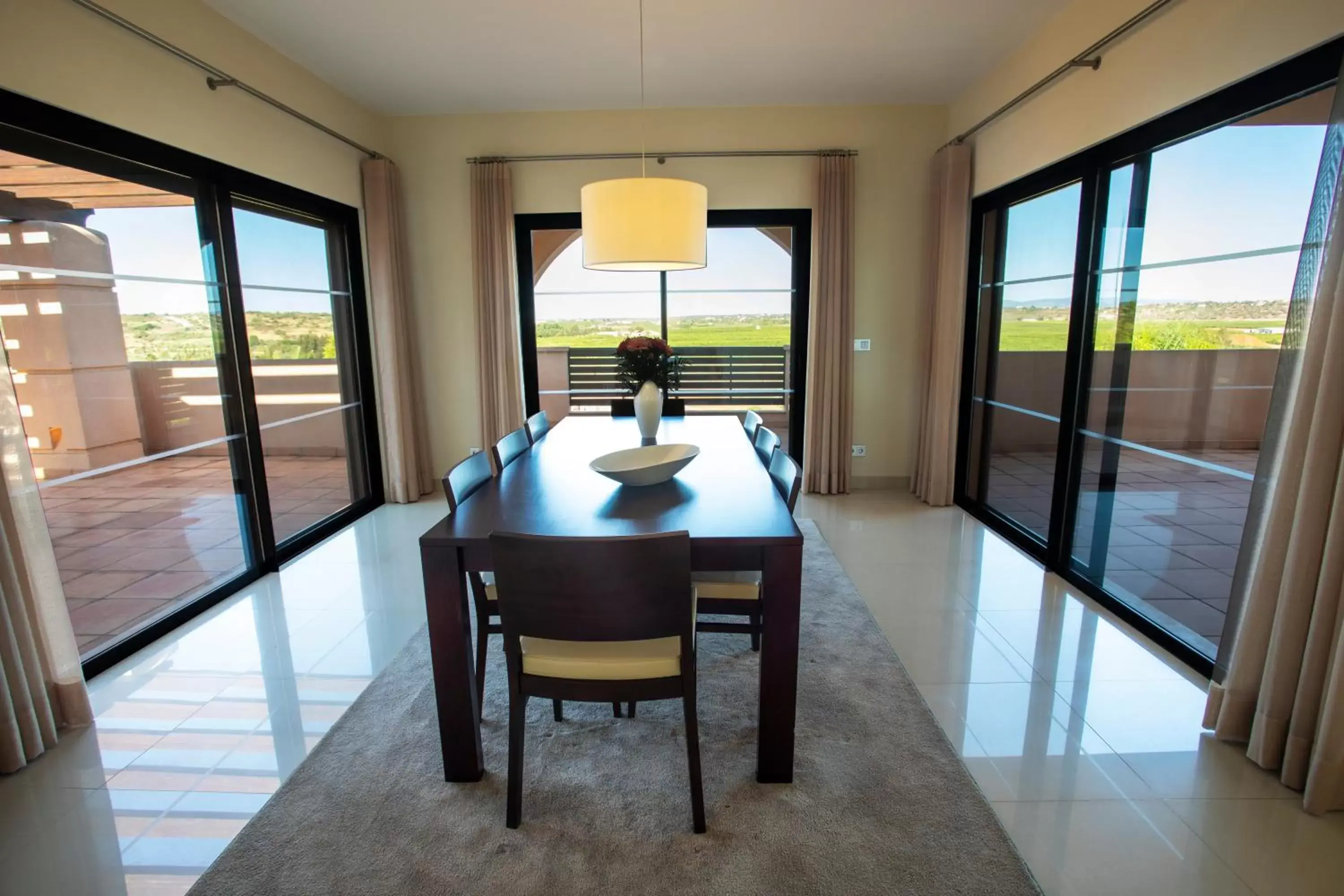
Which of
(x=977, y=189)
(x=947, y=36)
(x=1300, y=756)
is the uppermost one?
(x=947, y=36)

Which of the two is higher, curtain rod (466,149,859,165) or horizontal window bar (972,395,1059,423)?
curtain rod (466,149,859,165)

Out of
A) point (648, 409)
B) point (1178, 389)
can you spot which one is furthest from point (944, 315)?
point (648, 409)

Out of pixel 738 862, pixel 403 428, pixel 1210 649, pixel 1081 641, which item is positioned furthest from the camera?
pixel 403 428

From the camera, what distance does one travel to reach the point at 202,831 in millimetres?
1760

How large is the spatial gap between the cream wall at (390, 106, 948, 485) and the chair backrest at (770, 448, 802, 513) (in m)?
2.90

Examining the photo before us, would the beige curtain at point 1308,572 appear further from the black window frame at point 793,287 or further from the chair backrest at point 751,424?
the black window frame at point 793,287

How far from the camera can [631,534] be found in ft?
5.86

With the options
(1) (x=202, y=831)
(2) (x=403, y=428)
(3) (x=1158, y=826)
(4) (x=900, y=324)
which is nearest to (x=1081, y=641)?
(3) (x=1158, y=826)

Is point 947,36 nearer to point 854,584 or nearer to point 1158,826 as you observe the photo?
point 854,584

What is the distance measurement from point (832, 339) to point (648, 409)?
2310 millimetres

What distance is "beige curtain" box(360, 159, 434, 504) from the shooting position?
4.59 meters

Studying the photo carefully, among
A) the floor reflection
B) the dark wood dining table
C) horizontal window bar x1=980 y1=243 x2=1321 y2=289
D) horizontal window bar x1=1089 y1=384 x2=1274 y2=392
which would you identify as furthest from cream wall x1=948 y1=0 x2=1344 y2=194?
the floor reflection

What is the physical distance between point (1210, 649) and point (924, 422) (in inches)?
101

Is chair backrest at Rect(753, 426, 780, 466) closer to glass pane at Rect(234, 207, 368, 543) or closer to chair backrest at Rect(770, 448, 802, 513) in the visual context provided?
chair backrest at Rect(770, 448, 802, 513)
